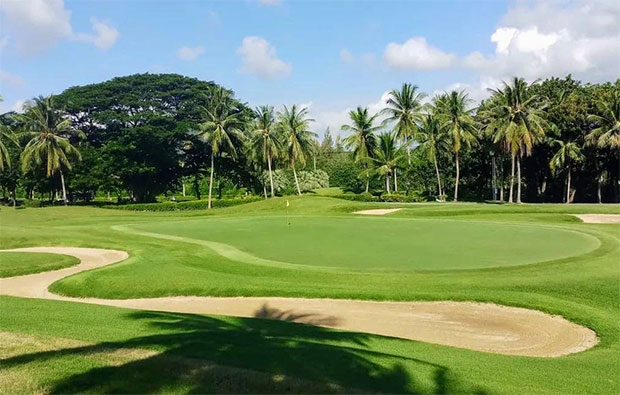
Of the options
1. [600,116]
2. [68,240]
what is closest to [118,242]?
[68,240]

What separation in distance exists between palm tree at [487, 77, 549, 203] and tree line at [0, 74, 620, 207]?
148 millimetres

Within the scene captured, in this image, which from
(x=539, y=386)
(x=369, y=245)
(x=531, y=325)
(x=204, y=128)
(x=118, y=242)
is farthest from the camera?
(x=204, y=128)

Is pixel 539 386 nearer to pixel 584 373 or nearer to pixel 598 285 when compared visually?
pixel 584 373

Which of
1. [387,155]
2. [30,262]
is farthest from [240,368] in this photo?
[387,155]

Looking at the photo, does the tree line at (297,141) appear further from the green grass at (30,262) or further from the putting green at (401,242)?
the green grass at (30,262)

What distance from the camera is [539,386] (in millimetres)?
7699

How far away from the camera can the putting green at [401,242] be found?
19219mm

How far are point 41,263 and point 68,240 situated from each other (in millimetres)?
7813

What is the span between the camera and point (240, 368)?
22.5ft

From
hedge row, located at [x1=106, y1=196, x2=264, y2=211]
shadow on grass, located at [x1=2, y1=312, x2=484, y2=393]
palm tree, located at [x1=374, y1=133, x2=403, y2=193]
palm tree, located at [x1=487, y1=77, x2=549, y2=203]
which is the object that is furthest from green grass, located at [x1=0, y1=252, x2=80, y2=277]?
palm tree, located at [x1=374, y1=133, x2=403, y2=193]

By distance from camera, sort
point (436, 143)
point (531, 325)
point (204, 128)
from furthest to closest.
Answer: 1. point (436, 143)
2. point (204, 128)
3. point (531, 325)

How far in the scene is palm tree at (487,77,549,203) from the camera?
5481cm

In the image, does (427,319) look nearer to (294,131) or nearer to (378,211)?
(378,211)

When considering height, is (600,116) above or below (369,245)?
above
